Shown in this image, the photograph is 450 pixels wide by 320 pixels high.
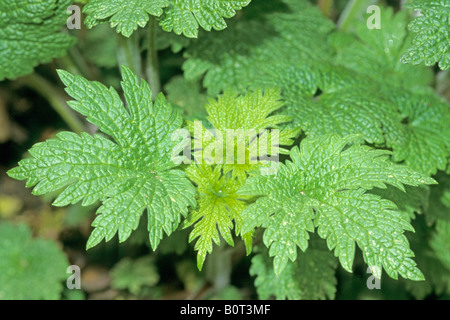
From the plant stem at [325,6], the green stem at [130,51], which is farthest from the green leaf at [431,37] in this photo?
the green stem at [130,51]

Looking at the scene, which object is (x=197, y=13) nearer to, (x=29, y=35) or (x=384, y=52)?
(x=29, y=35)

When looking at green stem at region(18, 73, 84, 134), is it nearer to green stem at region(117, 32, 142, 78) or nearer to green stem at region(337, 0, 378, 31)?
green stem at region(117, 32, 142, 78)

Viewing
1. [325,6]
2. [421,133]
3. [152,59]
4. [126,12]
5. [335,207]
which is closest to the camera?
[335,207]

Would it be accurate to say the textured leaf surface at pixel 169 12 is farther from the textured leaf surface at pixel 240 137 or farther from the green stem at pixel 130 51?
the green stem at pixel 130 51

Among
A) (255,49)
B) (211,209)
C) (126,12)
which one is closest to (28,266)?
(211,209)

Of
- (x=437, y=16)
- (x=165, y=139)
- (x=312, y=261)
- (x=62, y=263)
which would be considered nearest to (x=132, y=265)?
(x=62, y=263)

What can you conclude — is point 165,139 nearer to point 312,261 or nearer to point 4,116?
point 312,261
